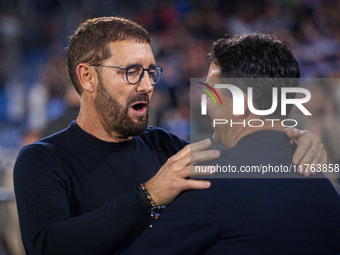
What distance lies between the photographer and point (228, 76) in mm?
1415

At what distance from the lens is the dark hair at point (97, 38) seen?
1830 mm

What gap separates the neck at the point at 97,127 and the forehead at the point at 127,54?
0.24 metres

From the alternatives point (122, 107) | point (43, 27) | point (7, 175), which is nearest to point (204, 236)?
point (122, 107)

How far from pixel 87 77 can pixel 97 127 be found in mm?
219

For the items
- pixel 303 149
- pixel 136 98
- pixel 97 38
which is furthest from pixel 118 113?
pixel 303 149

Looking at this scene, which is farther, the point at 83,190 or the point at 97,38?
the point at 97,38

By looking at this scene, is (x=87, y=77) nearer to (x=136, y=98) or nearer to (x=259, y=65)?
(x=136, y=98)

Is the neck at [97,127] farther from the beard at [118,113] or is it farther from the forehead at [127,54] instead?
the forehead at [127,54]

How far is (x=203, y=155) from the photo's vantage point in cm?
128

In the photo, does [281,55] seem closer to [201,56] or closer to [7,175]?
[7,175]

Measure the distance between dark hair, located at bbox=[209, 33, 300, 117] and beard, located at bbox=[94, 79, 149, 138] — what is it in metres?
0.53

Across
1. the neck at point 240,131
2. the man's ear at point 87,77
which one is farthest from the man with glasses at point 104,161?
the neck at point 240,131

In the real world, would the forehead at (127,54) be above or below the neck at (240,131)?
above

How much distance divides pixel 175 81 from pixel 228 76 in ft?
15.2
